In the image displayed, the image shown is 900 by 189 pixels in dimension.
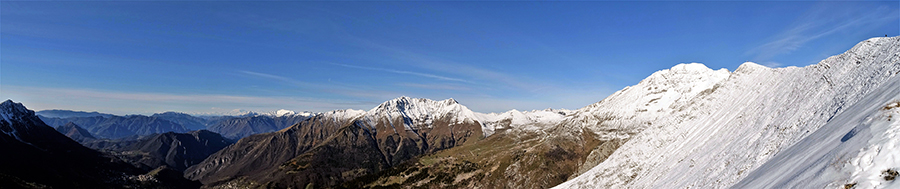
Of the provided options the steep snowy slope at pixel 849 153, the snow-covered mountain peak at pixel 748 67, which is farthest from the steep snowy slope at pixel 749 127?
the snow-covered mountain peak at pixel 748 67

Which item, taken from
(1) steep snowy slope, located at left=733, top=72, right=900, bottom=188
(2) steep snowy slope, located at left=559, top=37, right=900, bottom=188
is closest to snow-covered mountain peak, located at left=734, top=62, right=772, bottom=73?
(2) steep snowy slope, located at left=559, top=37, right=900, bottom=188

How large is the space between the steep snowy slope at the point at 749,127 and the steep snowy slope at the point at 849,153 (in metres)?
4.82

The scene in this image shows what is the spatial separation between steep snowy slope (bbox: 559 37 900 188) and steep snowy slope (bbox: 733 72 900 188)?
4823mm

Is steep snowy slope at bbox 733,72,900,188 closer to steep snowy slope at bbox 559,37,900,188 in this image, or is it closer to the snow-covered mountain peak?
steep snowy slope at bbox 559,37,900,188

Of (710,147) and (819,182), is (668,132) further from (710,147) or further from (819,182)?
(819,182)

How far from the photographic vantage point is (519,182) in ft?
647

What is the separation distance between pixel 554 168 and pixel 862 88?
162962 mm

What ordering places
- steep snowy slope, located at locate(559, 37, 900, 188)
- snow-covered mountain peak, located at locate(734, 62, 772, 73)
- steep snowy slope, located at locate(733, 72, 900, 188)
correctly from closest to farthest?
steep snowy slope, located at locate(733, 72, 900, 188)
steep snowy slope, located at locate(559, 37, 900, 188)
snow-covered mountain peak, located at locate(734, 62, 772, 73)

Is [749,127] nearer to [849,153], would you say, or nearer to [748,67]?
[849,153]

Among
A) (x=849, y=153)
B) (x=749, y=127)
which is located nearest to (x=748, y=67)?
(x=749, y=127)

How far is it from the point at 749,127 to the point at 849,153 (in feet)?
142

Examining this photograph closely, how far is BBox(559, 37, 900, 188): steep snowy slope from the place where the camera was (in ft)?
127

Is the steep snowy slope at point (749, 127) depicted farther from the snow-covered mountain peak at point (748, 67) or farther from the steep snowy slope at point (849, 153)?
the snow-covered mountain peak at point (748, 67)

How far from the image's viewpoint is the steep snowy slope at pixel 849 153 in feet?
58.7
